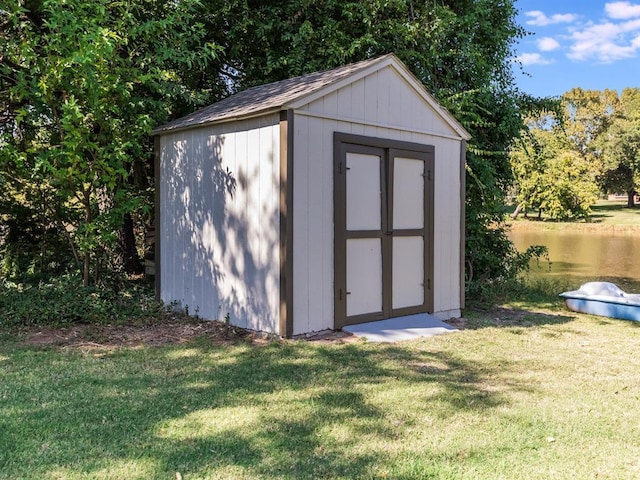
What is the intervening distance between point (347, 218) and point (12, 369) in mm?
3316

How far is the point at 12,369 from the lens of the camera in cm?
431

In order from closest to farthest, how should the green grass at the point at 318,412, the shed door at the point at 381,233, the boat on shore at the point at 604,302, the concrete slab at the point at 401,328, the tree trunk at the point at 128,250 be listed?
1. the green grass at the point at 318,412
2. the concrete slab at the point at 401,328
3. the shed door at the point at 381,233
4. the boat on shore at the point at 604,302
5. the tree trunk at the point at 128,250

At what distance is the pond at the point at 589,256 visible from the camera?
44.1 feet

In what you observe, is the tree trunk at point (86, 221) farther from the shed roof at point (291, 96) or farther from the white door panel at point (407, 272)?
the white door panel at point (407, 272)

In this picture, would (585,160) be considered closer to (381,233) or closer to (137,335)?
(381,233)

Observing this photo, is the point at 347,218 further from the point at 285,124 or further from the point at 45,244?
the point at 45,244

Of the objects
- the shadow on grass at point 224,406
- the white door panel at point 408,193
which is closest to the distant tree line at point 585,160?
the white door panel at point 408,193

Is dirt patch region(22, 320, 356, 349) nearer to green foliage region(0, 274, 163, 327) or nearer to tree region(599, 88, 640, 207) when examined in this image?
green foliage region(0, 274, 163, 327)

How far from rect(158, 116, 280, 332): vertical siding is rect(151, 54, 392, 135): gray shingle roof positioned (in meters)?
0.12

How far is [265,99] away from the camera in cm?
604

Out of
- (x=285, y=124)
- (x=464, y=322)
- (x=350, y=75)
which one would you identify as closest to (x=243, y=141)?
(x=285, y=124)

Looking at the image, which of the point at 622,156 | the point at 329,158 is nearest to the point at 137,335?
the point at 329,158

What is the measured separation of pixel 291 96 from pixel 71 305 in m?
3.34

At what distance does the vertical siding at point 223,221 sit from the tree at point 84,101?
1.84 ft
